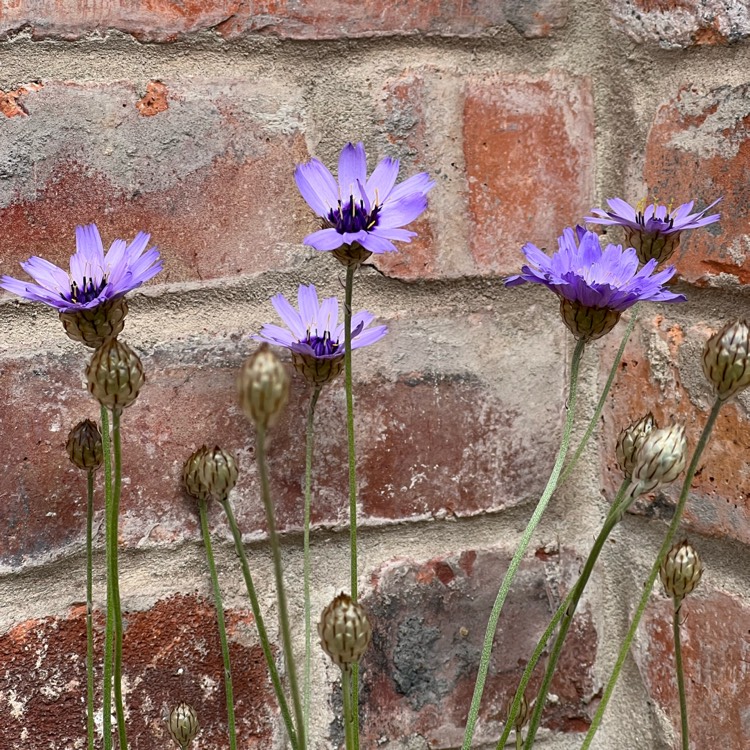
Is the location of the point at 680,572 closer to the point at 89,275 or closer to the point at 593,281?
the point at 593,281

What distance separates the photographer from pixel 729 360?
36 cm

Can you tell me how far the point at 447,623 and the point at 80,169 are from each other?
298mm

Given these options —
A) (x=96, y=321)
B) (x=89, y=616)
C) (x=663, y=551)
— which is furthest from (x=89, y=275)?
(x=663, y=551)

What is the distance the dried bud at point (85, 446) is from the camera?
16.9 inches

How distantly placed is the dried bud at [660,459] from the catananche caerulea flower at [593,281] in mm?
59

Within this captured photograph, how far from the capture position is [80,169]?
0.47 m

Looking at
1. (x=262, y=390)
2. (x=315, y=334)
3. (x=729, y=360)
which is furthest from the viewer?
(x=315, y=334)

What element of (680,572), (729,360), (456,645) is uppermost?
(729,360)

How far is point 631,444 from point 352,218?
14 cm

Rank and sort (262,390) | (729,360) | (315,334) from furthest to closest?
(315,334) → (729,360) → (262,390)

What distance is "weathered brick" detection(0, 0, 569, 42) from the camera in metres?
0.46

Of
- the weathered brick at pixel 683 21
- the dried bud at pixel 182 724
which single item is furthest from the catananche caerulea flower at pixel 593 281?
the dried bud at pixel 182 724

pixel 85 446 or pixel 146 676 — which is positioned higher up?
pixel 85 446

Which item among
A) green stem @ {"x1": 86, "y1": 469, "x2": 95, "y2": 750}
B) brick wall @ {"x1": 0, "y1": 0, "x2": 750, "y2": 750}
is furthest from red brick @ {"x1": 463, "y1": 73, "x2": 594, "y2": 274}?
green stem @ {"x1": 86, "y1": 469, "x2": 95, "y2": 750}
